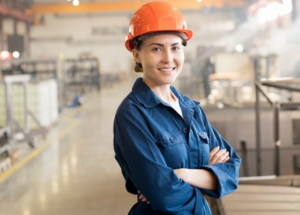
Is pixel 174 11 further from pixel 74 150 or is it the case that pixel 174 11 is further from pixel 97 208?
pixel 74 150

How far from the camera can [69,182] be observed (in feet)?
18.5

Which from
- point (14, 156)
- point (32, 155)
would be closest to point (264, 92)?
point (14, 156)

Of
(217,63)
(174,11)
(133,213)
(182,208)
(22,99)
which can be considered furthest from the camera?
(217,63)

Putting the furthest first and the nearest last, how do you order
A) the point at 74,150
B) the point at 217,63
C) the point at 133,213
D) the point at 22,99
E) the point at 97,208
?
1. the point at 217,63
2. the point at 22,99
3. the point at 74,150
4. the point at 97,208
5. the point at 133,213

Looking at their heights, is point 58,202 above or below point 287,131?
below

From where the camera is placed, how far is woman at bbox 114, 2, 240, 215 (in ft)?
4.78

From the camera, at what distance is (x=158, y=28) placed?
1.52 metres

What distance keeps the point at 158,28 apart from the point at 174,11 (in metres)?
0.12

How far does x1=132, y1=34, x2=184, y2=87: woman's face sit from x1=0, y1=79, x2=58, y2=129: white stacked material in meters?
7.06

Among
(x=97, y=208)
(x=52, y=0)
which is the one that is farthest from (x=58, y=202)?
(x=52, y=0)

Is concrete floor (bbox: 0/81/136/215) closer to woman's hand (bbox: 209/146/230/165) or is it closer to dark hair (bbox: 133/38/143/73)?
woman's hand (bbox: 209/146/230/165)

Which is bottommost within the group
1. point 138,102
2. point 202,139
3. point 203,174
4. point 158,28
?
point 203,174

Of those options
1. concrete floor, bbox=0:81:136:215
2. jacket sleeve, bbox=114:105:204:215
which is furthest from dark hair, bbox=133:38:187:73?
concrete floor, bbox=0:81:136:215

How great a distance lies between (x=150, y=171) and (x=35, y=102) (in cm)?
758
